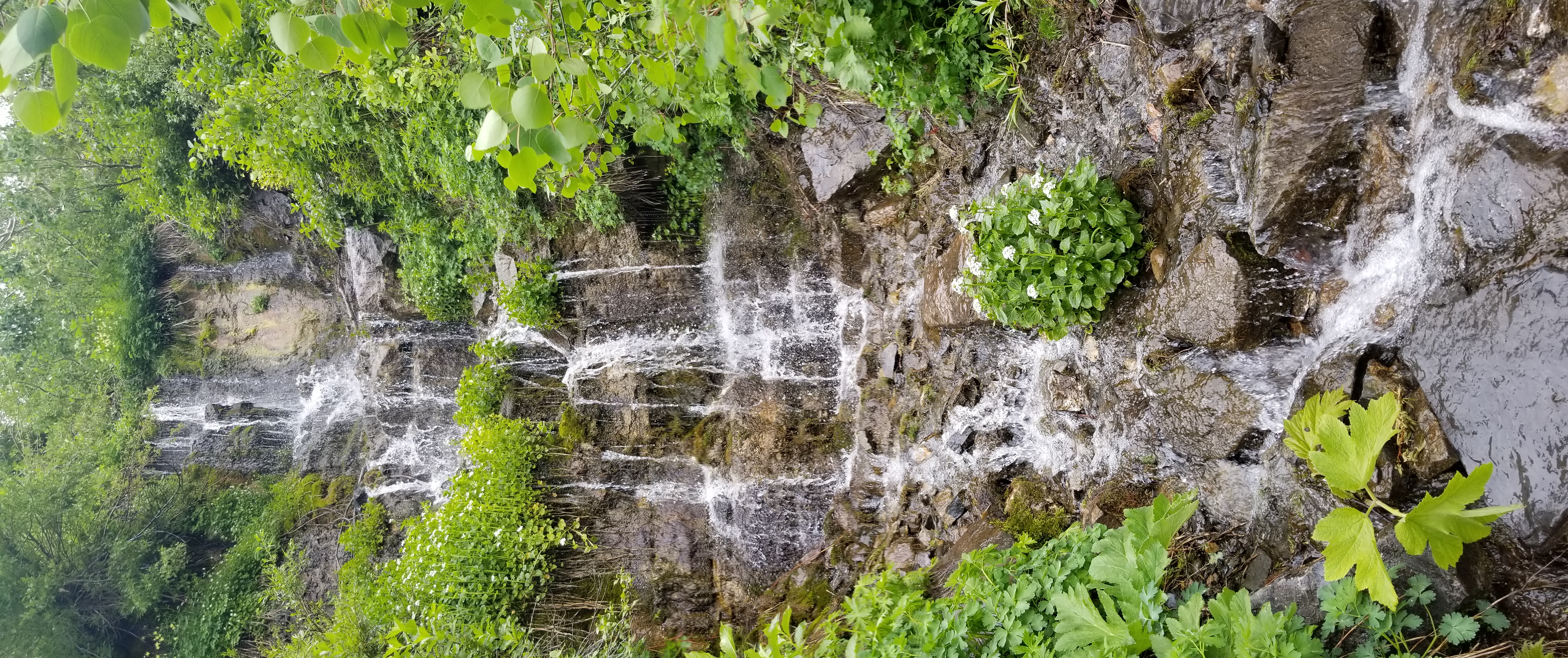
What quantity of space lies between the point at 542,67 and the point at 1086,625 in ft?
6.70

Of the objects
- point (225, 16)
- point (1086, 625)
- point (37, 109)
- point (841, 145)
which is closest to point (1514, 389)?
point (1086, 625)

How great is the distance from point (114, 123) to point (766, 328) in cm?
775

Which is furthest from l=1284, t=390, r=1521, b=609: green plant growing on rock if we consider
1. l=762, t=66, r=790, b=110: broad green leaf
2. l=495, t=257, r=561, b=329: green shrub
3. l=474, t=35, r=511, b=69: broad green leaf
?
l=495, t=257, r=561, b=329: green shrub

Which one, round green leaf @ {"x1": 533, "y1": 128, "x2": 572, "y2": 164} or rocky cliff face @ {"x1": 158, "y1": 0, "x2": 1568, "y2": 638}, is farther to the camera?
rocky cliff face @ {"x1": 158, "y1": 0, "x2": 1568, "y2": 638}

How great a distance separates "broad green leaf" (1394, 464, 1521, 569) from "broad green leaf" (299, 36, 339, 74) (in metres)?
2.55

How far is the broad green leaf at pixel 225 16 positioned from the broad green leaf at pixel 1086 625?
2421mm

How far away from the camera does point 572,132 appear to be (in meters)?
1.70

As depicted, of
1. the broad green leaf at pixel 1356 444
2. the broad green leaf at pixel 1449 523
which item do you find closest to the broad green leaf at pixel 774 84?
the broad green leaf at pixel 1356 444

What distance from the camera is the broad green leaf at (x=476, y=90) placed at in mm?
1620

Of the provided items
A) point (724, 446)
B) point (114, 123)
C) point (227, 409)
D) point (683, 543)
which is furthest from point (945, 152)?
point (227, 409)

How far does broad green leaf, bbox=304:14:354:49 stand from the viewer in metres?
1.50

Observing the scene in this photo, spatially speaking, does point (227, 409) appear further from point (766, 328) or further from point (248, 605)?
point (766, 328)

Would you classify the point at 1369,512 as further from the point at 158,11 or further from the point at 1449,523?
the point at 158,11

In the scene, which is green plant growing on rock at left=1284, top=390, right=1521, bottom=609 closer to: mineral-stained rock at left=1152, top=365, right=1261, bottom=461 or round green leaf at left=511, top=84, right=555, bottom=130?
mineral-stained rock at left=1152, top=365, right=1261, bottom=461
